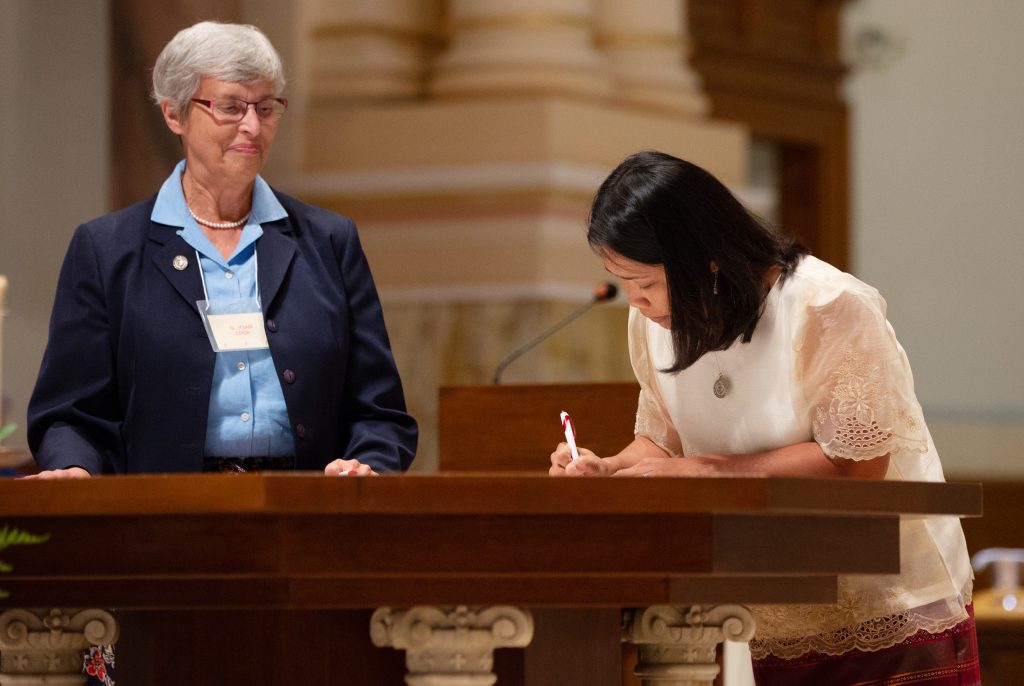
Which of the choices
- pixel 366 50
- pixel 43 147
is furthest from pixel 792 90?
pixel 43 147

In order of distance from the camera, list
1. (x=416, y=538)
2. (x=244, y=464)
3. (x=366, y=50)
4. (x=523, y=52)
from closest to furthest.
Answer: (x=416, y=538), (x=244, y=464), (x=523, y=52), (x=366, y=50)

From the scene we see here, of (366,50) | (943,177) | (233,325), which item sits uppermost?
(943,177)

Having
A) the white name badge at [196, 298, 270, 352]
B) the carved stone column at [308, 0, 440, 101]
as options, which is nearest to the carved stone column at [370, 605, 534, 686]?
the white name badge at [196, 298, 270, 352]

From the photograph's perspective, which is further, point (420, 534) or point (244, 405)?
point (244, 405)

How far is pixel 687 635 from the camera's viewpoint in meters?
2.25

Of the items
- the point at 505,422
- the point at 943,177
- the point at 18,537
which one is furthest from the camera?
the point at 943,177

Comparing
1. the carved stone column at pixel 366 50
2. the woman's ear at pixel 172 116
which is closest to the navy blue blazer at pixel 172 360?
the woman's ear at pixel 172 116

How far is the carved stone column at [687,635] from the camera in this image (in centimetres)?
225

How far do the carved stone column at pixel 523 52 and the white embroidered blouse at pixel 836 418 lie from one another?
4411 mm

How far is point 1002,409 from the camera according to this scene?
973cm

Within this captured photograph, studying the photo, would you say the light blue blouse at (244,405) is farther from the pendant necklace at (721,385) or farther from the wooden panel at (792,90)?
the wooden panel at (792,90)

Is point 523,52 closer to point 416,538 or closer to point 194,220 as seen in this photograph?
point 194,220

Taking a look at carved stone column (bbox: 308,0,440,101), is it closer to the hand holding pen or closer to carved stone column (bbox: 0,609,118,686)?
the hand holding pen

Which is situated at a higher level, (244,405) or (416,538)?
(244,405)
